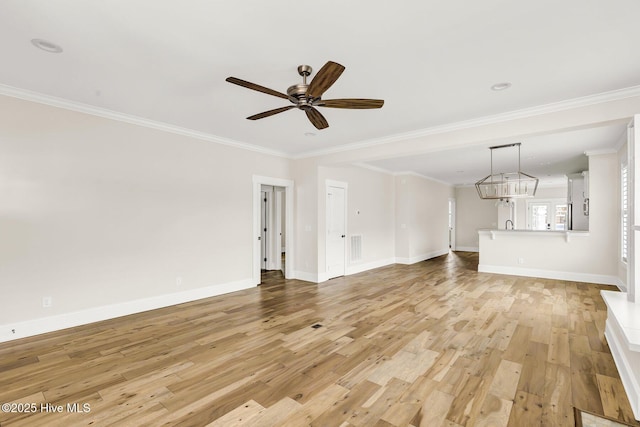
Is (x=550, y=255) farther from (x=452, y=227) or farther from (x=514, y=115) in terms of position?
(x=452, y=227)

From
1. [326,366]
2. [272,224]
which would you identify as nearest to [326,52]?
[326,366]

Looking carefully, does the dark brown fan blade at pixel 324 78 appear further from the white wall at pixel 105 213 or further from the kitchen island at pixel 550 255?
the kitchen island at pixel 550 255

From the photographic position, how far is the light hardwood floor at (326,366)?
82.4 inches

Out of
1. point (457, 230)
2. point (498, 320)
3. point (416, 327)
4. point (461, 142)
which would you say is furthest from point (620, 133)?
point (457, 230)

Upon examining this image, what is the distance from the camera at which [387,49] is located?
8.39 ft

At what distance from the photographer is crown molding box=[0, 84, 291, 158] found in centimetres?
339

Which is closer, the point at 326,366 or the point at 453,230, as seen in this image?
the point at 326,366

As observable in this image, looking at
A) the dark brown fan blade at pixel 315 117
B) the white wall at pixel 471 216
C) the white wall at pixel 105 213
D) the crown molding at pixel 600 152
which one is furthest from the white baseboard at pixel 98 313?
the white wall at pixel 471 216

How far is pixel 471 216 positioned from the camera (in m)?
12.3

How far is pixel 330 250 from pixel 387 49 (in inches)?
185

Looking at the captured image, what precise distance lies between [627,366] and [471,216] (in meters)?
10.6

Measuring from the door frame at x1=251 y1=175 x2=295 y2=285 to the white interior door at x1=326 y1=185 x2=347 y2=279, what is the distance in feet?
2.65

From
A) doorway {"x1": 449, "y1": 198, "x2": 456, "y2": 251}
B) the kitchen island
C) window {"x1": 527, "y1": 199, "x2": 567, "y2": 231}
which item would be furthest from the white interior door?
window {"x1": 527, "y1": 199, "x2": 567, "y2": 231}

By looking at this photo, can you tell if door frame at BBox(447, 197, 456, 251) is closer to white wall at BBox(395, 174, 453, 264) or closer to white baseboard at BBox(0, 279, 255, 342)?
white wall at BBox(395, 174, 453, 264)
